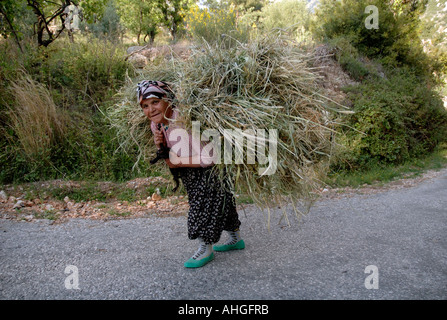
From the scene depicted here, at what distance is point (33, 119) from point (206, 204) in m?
4.65

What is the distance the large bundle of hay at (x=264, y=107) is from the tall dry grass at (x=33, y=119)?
158 inches

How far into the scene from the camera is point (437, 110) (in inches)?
343

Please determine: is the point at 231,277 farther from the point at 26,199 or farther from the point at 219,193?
the point at 26,199

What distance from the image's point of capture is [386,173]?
21.9 feet

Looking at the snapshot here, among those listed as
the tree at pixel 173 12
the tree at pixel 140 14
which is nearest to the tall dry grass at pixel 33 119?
the tree at pixel 140 14

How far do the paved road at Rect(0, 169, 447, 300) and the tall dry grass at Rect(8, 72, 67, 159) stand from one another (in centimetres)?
211

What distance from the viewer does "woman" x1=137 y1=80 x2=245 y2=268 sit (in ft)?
9.27

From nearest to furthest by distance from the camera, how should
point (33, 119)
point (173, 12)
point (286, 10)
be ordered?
point (33, 119) < point (173, 12) < point (286, 10)

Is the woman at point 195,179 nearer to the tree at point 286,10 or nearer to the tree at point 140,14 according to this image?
the tree at point 140,14

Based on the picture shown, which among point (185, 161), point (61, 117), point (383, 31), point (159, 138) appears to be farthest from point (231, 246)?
point (383, 31)

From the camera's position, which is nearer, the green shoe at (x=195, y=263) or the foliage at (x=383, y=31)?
the green shoe at (x=195, y=263)

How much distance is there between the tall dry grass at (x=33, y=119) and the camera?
5844 mm

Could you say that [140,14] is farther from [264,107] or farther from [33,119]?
[264,107]
